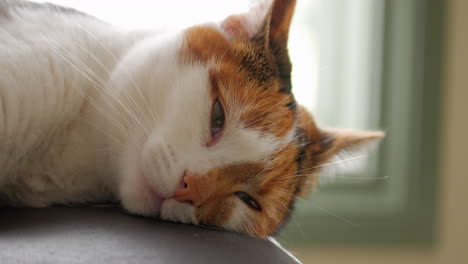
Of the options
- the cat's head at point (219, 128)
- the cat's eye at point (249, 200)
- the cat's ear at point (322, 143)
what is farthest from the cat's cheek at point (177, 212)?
the cat's ear at point (322, 143)

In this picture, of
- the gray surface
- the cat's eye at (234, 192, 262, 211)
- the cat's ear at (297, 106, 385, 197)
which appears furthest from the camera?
the cat's ear at (297, 106, 385, 197)

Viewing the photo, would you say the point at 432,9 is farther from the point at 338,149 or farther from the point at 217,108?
the point at 217,108

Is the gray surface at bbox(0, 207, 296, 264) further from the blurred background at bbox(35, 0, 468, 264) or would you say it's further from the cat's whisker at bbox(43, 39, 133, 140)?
the blurred background at bbox(35, 0, 468, 264)

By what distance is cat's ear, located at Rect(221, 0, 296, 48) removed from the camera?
1044 millimetres

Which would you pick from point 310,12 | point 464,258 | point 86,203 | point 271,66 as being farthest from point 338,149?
point 464,258

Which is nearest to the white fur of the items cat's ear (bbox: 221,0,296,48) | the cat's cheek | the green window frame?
the cat's cheek

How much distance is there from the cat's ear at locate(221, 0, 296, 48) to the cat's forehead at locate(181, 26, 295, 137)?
0.09ft

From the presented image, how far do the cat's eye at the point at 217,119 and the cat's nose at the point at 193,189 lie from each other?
0.11m

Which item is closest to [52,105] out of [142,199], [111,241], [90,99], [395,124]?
[90,99]

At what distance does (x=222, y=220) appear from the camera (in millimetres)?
951

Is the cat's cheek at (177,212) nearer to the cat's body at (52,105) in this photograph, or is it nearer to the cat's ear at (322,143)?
the cat's body at (52,105)

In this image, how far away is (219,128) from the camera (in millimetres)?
966

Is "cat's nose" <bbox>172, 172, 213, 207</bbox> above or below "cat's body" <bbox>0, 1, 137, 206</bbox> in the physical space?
below

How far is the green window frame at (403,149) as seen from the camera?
2152mm
